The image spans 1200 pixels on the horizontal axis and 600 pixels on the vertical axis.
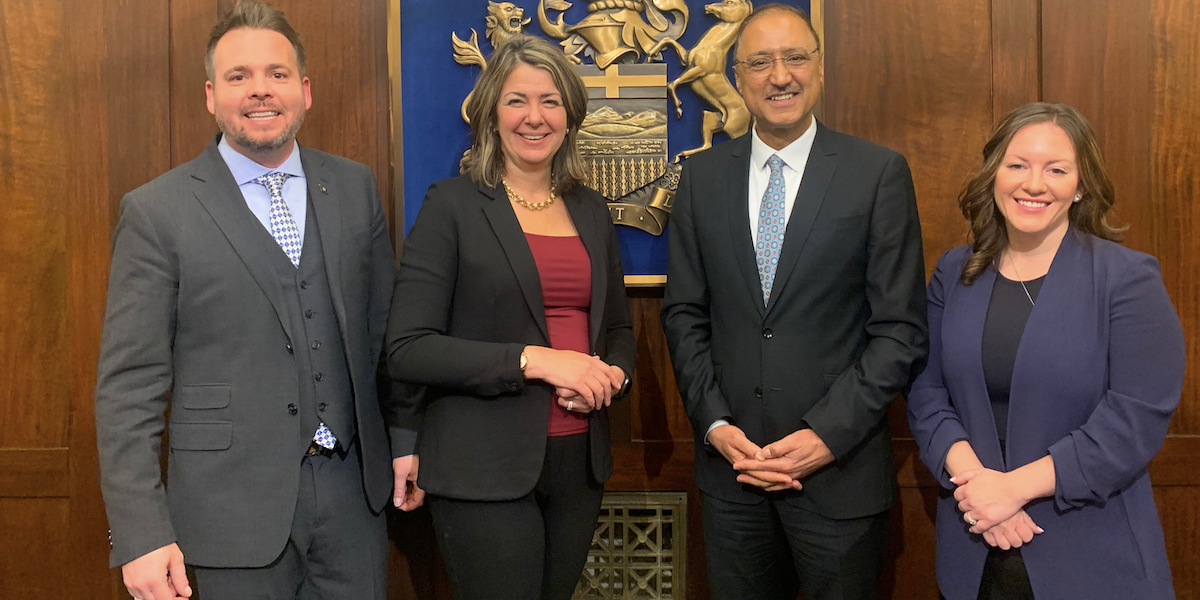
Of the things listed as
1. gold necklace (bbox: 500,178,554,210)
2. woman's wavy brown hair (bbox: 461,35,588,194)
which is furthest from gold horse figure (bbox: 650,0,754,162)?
gold necklace (bbox: 500,178,554,210)

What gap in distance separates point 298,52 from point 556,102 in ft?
2.06

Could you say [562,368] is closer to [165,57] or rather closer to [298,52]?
[298,52]

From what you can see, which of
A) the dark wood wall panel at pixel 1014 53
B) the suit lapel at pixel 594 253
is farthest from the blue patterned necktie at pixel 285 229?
the dark wood wall panel at pixel 1014 53

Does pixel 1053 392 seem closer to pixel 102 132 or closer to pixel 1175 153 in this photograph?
pixel 1175 153

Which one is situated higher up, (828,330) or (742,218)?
(742,218)

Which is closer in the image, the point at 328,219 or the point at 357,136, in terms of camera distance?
the point at 328,219

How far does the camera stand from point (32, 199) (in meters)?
2.61

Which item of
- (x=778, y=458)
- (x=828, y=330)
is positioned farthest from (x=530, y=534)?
(x=828, y=330)

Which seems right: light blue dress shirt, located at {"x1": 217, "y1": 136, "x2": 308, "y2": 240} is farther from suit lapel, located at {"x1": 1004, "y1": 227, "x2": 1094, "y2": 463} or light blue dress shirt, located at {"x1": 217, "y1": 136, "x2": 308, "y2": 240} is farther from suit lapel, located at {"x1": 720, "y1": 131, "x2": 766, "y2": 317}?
suit lapel, located at {"x1": 1004, "y1": 227, "x2": 1094, "y2": 463}

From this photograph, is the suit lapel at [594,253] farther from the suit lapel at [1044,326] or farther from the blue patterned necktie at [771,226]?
the suit lapel at [1044,326]

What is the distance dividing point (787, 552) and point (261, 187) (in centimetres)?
152

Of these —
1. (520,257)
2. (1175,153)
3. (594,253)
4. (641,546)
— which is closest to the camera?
(520,257)

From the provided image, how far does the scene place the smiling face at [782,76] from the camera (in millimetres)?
1996

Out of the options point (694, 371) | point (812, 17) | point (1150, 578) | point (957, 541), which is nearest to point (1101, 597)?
point (1150, 578)
